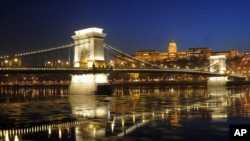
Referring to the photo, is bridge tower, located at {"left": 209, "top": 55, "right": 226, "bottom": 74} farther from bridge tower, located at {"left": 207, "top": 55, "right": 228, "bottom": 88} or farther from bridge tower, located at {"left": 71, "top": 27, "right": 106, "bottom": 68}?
bridge tower, located at {"left": 71, "top": 27, "right": 106, "bottom": 68}

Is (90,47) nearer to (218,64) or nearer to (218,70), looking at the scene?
(218,70)

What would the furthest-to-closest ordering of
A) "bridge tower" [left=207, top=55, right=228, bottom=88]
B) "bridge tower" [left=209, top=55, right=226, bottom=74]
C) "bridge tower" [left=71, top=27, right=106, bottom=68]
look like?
"bridge tower" [left=209, top=55, right=226, bottom=74] < "bridge tower" [left=207, top=55, right=228, bottom=88] < "bridge tower" [left=71, top=27, right=106, bottom=68]

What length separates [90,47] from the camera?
54.2 meters

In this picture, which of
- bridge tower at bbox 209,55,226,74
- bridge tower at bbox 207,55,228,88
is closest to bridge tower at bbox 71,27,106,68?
bridge tower at bbox 207,55,228,88

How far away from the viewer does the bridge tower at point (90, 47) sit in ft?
177

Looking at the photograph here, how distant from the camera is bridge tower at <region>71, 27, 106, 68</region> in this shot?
53.8m

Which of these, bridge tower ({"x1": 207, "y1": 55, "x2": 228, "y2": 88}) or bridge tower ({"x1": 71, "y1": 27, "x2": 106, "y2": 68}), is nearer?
bridge tower ({"x1": 71, "y1": 27, "x2": 106, "y2": 68})

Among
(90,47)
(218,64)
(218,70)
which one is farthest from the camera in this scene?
(218,64)

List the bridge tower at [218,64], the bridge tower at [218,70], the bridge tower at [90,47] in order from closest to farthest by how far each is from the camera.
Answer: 1. the bridge tower at [90,47]
2. the bridge tower at [218,70]
3. the bridge tower at [218,64]

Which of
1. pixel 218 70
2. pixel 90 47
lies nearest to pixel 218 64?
pixel 218 70

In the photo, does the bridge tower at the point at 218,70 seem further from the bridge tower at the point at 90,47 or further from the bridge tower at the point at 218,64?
the bridge tower at the point at 90,47

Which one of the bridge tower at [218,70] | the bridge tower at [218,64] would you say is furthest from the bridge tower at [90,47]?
the bridge tower at [218,64]

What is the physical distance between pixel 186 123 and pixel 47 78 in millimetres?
114051

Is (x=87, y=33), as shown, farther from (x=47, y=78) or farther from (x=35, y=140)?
(x=47, y=78)
